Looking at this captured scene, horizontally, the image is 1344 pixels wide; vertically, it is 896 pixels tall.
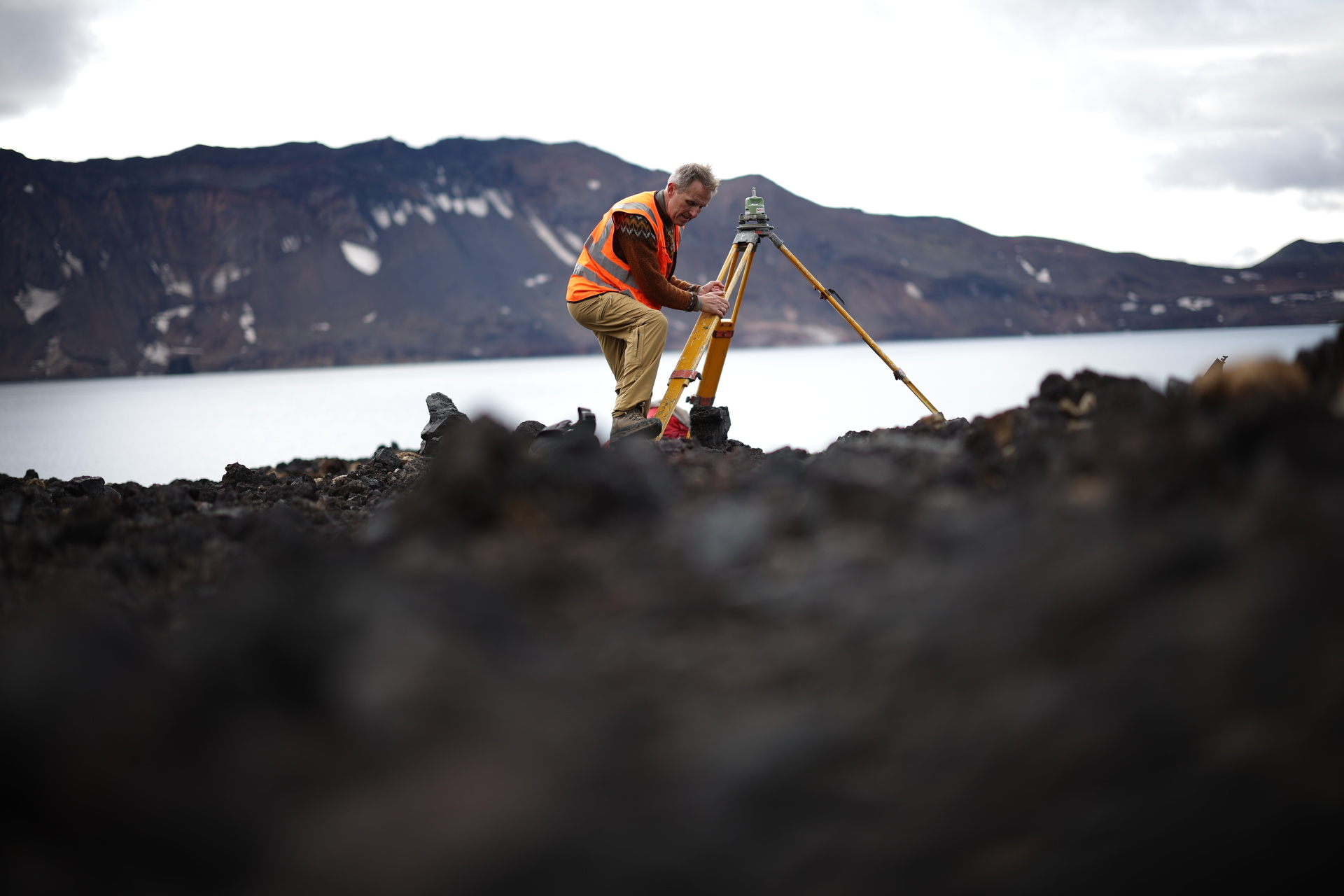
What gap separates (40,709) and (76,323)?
145 meters

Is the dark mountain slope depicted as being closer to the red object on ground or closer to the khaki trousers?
the red object on ground

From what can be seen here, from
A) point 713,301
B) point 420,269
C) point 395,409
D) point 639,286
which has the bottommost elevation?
point 395,409

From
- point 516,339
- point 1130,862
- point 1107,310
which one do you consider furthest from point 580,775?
point 1107,310

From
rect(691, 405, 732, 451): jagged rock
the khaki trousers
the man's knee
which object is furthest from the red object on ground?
the man's knee

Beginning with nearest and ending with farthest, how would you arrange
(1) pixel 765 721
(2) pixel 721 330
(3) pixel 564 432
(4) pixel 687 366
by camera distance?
1. (1) pixel 765 721
2. (3) pixel 564 432
3. (4) pixel 687 366
4. (2) pixel 721 330

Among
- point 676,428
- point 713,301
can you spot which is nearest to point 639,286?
point 713,301

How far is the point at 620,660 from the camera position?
58.9 inches

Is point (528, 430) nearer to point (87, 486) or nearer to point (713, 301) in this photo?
point (713, 301)

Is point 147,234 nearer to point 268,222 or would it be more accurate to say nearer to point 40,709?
point 268,222

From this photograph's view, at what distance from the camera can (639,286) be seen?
6.19 metres

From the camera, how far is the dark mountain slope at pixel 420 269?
12731cm

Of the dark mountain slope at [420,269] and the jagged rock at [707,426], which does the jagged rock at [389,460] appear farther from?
the dark mountain slope at [420,269]

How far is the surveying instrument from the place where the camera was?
6410mm

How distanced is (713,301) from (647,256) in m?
0.57
